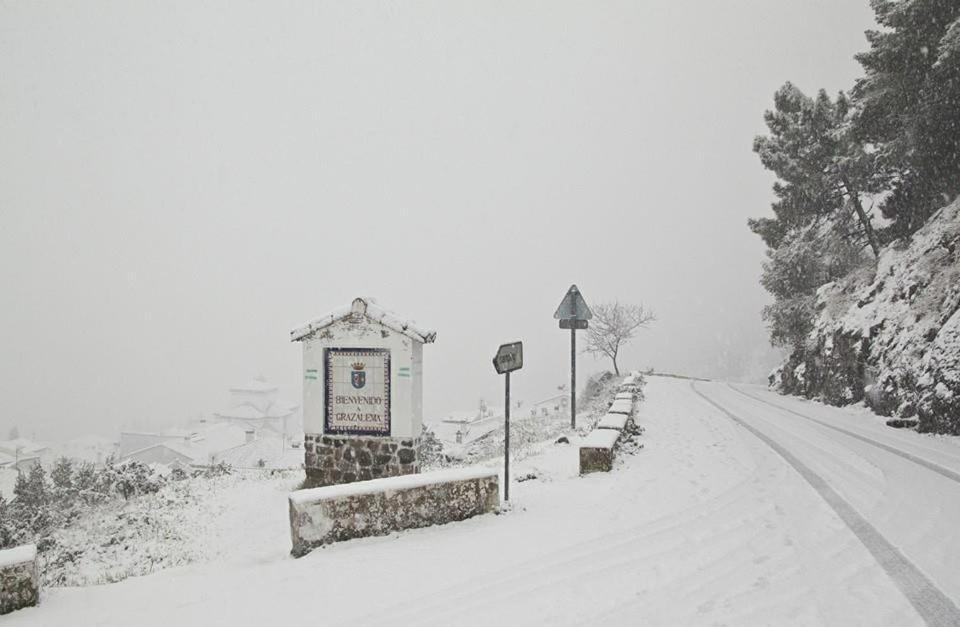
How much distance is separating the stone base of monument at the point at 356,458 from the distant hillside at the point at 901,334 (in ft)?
34.3

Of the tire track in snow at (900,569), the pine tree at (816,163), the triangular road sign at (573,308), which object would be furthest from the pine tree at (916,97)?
the tire track in snow at (900,569)

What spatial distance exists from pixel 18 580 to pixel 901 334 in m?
16.4

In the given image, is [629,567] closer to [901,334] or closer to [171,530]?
[171,530]

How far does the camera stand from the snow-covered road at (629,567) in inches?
131

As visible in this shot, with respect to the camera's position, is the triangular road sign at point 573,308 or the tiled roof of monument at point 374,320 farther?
the triangular road sign at point 573,308

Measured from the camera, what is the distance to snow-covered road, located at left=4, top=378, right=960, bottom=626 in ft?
10.9

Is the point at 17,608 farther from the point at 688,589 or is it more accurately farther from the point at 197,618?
the point at 688,589

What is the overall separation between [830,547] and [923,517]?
5.35 feet

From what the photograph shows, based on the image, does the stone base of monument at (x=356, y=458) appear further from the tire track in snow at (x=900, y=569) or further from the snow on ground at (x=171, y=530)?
the tire track in snow at (x=900, y=569)

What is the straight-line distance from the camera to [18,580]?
379 cm

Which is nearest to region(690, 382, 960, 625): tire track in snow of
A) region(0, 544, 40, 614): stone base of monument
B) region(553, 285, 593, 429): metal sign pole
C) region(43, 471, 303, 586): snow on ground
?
region(43, 471, 303, 586): snow on ground

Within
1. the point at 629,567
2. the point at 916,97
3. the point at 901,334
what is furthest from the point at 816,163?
the point at 629,567

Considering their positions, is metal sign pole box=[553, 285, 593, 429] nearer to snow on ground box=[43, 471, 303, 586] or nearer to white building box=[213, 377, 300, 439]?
snow on ground box=[43, 471, 303, 586]

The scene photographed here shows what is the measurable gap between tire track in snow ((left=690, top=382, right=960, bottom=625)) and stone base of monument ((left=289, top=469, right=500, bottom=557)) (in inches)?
143
